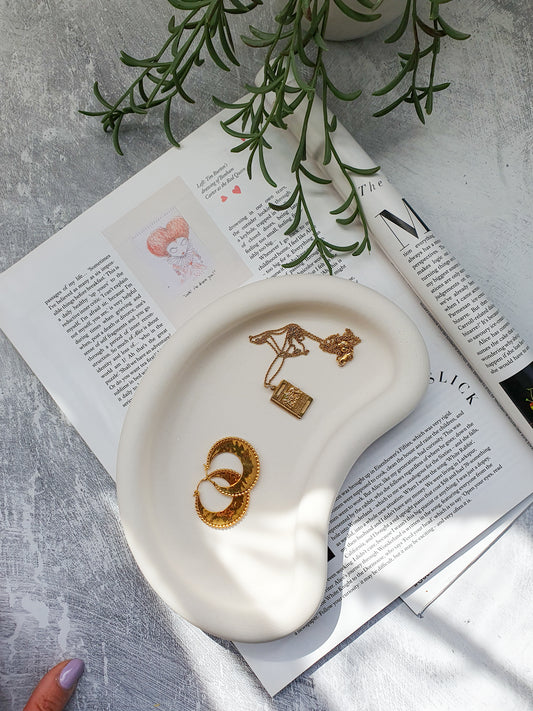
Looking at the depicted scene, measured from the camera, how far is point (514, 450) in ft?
1.92

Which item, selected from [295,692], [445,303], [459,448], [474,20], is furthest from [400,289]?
[295,692]

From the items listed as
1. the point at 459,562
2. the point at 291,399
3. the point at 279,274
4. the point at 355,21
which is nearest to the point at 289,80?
the point at 355,21

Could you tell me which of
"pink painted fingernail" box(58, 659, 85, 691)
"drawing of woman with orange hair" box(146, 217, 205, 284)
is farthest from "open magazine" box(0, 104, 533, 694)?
"pink painted fingernail" box(58, 659, 85, 691)

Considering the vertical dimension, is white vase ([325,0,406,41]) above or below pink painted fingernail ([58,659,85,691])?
above

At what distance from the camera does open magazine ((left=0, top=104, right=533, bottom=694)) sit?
1.91ft

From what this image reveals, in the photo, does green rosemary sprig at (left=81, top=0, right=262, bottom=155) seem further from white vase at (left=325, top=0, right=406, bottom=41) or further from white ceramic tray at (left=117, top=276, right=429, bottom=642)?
white ceramic tray at (left=117, top=276, right=429, bottom=642)

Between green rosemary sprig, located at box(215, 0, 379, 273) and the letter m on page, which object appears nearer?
green rosemary sprig, located at box(215, 0, 379, 273)

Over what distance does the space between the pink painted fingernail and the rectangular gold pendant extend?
A: 316 millimetres

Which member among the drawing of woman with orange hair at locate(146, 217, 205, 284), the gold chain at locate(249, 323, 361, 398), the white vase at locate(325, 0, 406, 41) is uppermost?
the white vase at locate(325, 0, 406, 41)

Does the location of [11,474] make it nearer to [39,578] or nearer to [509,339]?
[39,578]

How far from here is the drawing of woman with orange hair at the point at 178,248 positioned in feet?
1.97

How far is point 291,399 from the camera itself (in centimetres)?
56

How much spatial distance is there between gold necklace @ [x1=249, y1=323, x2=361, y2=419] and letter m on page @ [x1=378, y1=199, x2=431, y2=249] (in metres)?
0.10

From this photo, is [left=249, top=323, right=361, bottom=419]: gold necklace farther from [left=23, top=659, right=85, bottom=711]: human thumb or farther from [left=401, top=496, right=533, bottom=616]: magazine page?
[left=23, top=659, right=85, bottom=711]: human thumb
